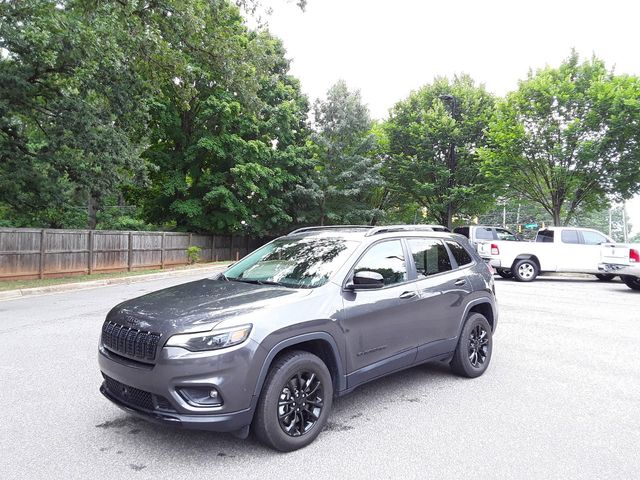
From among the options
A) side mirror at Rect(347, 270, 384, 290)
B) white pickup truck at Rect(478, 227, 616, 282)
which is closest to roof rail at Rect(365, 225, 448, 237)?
side mirror at Rect(347, 270, 384, 290)

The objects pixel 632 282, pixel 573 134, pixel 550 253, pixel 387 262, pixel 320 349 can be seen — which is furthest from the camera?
pixel 573 134

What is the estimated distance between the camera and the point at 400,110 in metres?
31.8

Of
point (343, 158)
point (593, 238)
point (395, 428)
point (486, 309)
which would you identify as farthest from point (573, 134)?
point (395, 428)

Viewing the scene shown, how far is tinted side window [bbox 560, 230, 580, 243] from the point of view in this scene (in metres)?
15.7

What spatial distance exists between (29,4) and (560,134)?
805 inches

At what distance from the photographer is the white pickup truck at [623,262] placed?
1298cm

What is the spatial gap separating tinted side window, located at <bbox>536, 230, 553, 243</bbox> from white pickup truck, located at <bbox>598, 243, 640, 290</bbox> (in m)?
1.79

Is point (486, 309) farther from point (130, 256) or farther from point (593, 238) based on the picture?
point (130, 256)

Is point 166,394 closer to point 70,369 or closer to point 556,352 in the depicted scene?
point 70,369

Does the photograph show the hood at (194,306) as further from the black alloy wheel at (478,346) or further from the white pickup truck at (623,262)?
the white pickup truck at (623,262)

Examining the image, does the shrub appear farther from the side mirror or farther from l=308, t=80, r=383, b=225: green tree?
the side mirror

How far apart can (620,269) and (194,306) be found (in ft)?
45.9

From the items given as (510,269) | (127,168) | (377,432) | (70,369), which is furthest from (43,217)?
(377,432)

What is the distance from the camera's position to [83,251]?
58.0 feet
